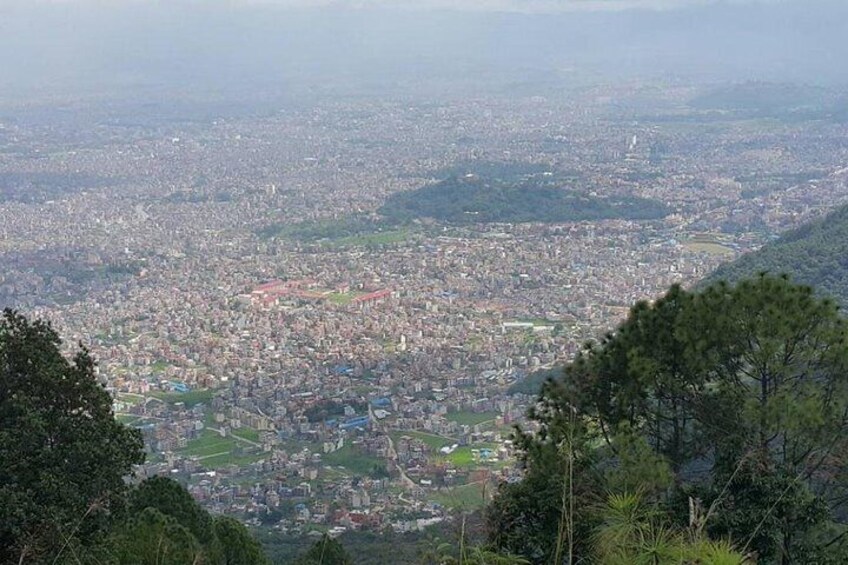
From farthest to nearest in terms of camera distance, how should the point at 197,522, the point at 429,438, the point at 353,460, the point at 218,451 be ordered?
1. the point at 429,438
2. the point at 218,451
3. the point at 353,460
4. the point at 197,522

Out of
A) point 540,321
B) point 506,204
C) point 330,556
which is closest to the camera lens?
point 330,556

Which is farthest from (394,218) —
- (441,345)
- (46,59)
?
(46,59)

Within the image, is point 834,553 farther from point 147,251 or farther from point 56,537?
point 147,251

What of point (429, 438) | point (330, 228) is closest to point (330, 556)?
point (429, 438)

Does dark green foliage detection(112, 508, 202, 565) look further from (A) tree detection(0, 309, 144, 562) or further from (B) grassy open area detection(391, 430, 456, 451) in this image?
(B) grassy open area detection(391, 430, 456, 451)

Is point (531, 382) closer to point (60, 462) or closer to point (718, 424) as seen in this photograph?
point (718, 424)

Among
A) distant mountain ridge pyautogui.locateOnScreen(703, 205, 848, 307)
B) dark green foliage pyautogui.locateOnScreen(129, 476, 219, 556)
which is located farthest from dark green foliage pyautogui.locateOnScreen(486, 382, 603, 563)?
distant mountain ridge pyautogui.locateOnScreen(703, 205, 848, 307)

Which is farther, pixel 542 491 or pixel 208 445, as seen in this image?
pixel 208 445
